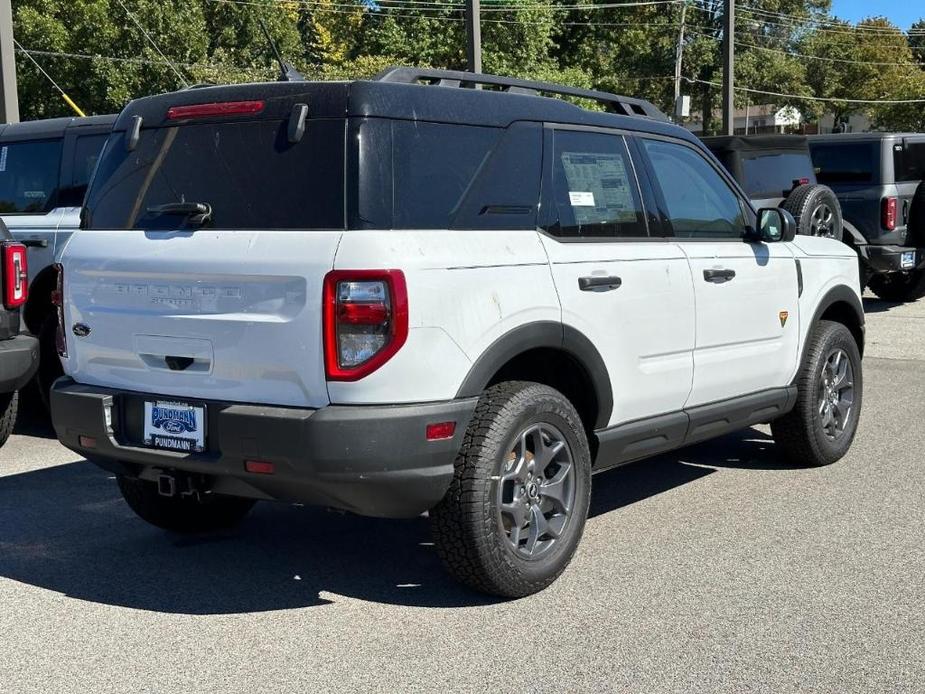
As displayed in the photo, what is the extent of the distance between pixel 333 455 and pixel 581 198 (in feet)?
5.50

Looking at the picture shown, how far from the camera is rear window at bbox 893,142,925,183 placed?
13.6m

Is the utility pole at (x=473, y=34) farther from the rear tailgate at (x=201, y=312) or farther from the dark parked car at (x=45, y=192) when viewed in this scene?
the rear tailgate at (x=201, y=312)

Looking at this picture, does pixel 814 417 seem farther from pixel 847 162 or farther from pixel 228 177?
pixel 847 162

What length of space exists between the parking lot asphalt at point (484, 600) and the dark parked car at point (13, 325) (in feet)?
2.06

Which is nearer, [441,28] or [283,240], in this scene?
[283,240]

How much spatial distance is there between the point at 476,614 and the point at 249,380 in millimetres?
1229

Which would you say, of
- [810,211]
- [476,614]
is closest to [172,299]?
[476,614]

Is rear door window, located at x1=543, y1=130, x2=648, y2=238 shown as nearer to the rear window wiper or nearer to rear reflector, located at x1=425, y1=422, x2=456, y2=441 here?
rear reflector, located at x1=425, y1=422, x2=456, y2=441

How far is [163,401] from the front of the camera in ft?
14.4

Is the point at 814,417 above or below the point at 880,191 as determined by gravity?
below

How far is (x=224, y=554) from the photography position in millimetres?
5273

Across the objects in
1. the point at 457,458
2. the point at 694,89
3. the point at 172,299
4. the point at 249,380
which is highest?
the point at 694,89

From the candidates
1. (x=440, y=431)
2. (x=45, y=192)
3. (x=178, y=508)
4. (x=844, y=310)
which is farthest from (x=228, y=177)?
(x=45, y=192)

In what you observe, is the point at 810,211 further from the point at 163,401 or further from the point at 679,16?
the point at 679,16
